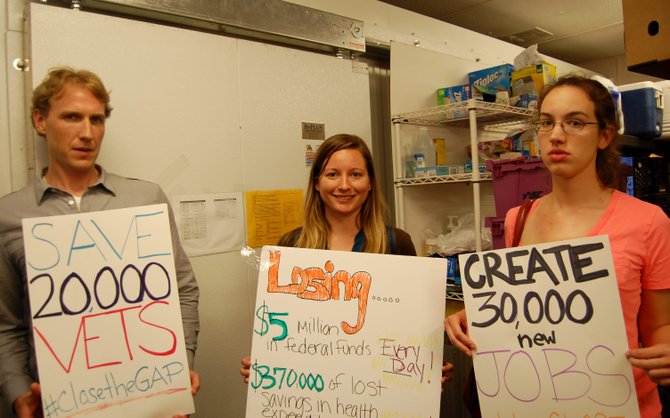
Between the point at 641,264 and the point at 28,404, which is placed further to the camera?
the point at 28,404

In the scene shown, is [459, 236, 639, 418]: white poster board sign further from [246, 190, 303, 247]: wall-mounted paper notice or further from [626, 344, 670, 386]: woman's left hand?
[246, 190, 303, 247]: wall-mounted paper notice

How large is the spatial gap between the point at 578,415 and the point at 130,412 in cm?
100

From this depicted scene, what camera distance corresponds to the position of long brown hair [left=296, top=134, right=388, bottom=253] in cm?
147

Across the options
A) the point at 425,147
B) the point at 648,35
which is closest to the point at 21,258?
the point at 648,35

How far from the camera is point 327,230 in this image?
152cm

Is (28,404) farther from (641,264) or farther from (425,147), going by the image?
(425,147)

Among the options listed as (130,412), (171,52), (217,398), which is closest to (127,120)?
(171,52)

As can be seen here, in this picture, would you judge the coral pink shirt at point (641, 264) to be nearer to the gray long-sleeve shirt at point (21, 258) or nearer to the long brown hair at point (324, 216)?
the long brown hair at point (324, 216)

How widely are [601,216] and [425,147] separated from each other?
149cm

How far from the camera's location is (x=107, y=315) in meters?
1.09

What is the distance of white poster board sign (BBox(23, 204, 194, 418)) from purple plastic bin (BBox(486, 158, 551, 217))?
1537 mm

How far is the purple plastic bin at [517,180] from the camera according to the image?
1987mm

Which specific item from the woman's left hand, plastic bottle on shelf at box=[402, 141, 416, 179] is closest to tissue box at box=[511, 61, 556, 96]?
plastic bottle on shelf at box=[402, 141, 416, 179]

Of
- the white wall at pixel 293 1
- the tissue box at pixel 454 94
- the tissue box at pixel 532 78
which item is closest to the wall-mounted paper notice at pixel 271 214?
the white wall at pixel 293 1
